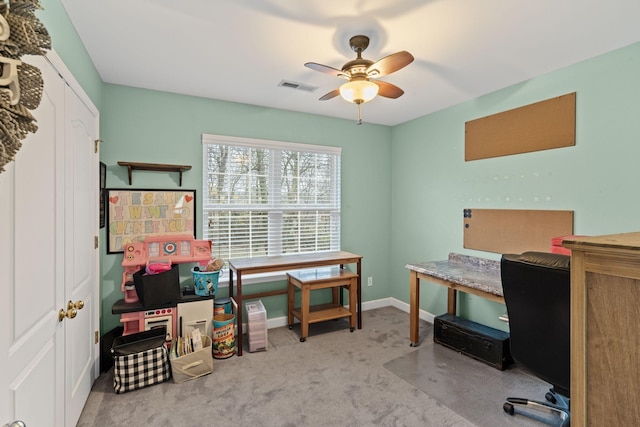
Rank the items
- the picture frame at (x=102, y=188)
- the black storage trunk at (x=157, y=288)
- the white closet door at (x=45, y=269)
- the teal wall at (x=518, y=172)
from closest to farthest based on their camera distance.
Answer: the white closet door at (x=45, y=269) → the teal wall at (x=518, y=172) → the black storage trunk at (x=157, y=288) → the picture frame at (x=102, y=188)

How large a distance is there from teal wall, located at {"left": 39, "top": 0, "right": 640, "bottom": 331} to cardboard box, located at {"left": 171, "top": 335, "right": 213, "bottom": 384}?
36.1 inches

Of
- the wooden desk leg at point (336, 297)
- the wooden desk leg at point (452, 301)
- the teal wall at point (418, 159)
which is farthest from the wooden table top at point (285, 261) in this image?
the wooden desk leg at point (452, 301)

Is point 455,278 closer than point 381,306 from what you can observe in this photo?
Yes

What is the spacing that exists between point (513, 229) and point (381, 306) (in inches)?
80.0

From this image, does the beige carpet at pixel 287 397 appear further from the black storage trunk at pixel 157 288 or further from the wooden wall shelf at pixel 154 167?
the wooden wall shelf at pixel 154 167

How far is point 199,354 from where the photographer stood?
253 centimetres

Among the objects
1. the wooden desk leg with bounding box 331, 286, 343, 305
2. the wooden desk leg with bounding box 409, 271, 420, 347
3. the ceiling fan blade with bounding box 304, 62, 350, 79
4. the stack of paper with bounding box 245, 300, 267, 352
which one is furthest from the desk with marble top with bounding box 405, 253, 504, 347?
the ceiling fan blade with bounding box 304, 62, 350, 79

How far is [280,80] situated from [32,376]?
256cm

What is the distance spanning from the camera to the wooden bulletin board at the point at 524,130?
2.54m

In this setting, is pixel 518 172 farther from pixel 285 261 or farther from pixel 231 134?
pixel 231 134

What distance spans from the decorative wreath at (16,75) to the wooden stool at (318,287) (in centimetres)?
267

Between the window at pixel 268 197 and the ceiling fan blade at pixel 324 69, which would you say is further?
the window at pixel 268 197

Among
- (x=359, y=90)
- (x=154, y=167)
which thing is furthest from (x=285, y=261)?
(x=359, y=90)

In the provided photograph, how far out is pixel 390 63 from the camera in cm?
196
